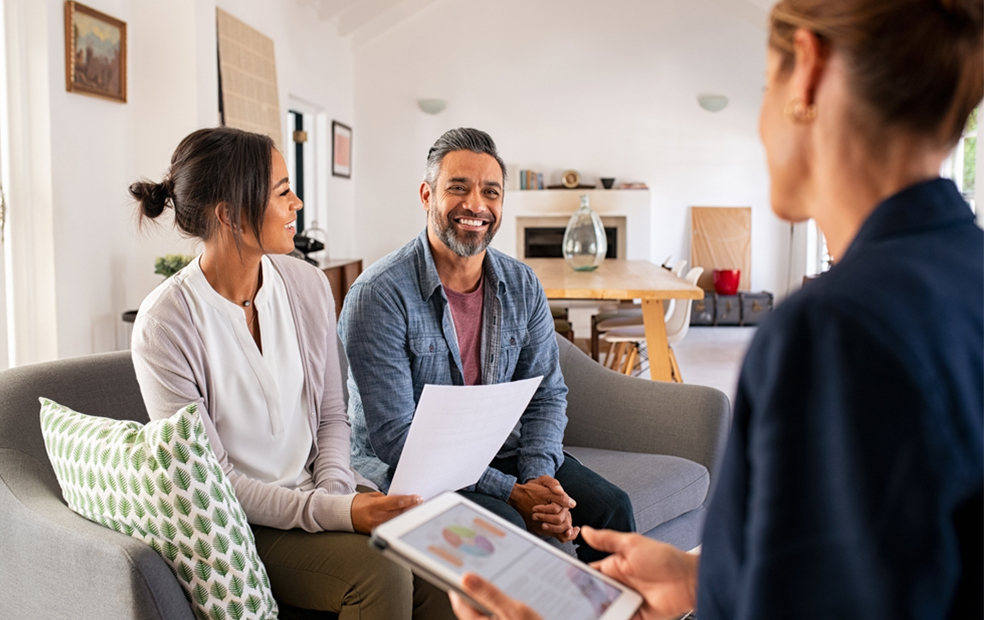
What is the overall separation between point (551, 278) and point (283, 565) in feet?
9.77

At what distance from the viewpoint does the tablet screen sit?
2.72 ft

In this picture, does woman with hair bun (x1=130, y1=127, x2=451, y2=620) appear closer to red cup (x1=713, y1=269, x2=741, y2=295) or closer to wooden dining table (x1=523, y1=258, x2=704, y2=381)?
wooden dining table (x1=523, y1=258, x2=704, y2=381)

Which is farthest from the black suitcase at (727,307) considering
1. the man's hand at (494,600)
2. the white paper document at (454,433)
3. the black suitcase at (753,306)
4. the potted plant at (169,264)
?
the man's hand at (494,600)

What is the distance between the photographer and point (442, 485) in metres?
1.71

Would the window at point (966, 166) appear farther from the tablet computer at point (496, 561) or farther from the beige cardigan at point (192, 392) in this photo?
the tablet computer at point (496, 561)

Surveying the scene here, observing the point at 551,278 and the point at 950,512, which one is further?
the point at 551,278

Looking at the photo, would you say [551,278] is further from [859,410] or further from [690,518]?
[859,410]

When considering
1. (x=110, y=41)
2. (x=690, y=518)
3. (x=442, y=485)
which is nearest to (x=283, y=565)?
(x=442, y=485)

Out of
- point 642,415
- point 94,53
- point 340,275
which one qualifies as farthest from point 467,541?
point 340,275

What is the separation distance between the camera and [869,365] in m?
0.52

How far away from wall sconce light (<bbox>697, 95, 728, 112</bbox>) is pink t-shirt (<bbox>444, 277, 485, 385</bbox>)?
6.86 metres

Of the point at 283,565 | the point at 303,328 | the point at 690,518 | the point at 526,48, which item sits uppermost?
the point at 526,48

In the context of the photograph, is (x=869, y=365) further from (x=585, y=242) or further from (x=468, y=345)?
(x=585, y=242)

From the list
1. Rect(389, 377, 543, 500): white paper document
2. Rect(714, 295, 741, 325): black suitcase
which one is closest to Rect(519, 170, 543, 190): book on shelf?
Rect(714, 295, 741, 325): black suitcase
